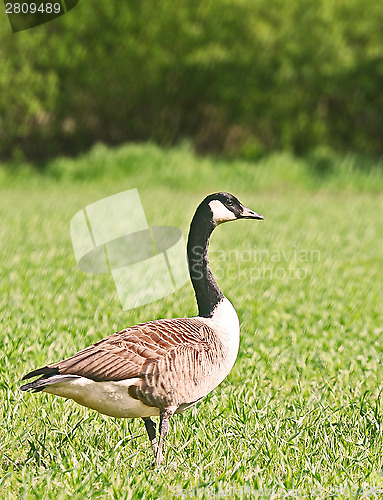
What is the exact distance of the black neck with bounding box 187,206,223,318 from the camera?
416cm

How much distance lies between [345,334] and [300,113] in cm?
2059

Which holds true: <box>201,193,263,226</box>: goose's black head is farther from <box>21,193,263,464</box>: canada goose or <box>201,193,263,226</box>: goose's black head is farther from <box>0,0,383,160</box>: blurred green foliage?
<box>0,0,383,160</box>: blurred green foliage

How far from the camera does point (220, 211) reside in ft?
13.5

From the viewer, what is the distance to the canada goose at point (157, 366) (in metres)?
3.58

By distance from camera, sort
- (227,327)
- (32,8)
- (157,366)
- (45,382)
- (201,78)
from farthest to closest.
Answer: (201,78) → (32,8) → (227,327) → (157,366) → (45,382)

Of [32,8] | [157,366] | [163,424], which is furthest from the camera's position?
[32,8]

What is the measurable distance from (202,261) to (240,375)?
180cm

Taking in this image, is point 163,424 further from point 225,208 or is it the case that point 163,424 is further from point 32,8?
point 32,8

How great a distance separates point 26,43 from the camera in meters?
23.6

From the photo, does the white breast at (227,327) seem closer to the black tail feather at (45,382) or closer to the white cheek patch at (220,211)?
the white cheek patch at (220,211)

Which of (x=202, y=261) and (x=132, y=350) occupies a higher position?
(x=202, y=261)

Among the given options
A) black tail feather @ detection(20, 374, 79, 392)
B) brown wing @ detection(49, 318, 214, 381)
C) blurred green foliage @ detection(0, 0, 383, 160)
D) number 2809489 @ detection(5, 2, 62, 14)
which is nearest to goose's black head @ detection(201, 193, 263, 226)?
brown wing @ detection(49, 318, 214, 381)

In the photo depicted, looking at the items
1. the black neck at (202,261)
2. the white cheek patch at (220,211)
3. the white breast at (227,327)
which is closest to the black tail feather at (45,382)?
the white breast at (227,327)

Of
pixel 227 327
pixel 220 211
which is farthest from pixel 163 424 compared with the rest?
pixel 220 211
